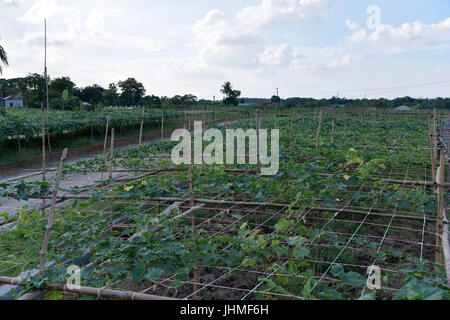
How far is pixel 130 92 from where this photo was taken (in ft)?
115

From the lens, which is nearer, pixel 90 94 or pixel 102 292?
pixel 102 292

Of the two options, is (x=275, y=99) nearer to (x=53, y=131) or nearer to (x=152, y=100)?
(x=152, y=100)

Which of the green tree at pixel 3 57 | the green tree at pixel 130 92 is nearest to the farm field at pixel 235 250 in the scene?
the green tree at pixel 3 57

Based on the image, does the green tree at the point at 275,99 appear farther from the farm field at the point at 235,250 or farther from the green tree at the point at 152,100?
the farm field at the point at 235,250

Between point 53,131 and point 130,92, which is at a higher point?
point 130,92

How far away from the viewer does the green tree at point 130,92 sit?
114 ft

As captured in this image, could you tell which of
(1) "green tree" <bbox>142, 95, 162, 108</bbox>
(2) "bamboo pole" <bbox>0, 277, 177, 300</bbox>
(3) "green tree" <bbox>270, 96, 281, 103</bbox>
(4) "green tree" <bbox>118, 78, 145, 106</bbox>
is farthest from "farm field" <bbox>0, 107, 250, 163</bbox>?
(3) "green tree" <bbox>270, 96, 281, 103</bbox>

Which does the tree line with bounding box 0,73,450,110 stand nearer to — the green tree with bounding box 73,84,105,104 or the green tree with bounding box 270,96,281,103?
the green tree with bounding box 73,84,105,104

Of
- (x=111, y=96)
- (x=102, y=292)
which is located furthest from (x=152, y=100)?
(x=102, y=292)

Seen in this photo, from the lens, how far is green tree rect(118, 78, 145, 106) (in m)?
34.8

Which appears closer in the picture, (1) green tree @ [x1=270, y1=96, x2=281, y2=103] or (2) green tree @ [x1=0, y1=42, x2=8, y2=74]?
(2) green tree @ [x1=0, y1=42, x2=8, y2=74]

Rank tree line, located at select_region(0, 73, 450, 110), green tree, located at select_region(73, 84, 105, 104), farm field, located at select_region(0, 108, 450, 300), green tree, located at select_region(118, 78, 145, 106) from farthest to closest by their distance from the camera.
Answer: green tree, located at select_region(73, 84, 105, 104)
green tree, located at select_region(118, 78, 145, 106)
tree line, located at select_region(0, 73, 450, 110)
farm field, located at select_region(0, 108, 450, 300)
